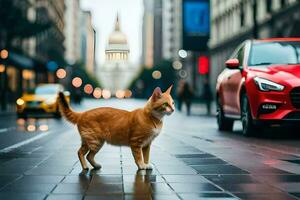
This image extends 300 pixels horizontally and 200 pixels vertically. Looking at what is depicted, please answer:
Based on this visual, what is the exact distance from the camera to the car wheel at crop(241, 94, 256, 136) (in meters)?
13.3

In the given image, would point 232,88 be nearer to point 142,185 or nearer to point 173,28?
point 142,185

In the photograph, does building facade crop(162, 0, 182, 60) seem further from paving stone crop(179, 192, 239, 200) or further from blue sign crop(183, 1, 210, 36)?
paving stone crop(179, 192, 239, 200)

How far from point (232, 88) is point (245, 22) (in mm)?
45057

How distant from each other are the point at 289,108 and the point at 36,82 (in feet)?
204

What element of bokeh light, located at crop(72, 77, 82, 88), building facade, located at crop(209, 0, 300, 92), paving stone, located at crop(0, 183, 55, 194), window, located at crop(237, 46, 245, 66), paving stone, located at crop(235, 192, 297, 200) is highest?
building facade, located at crop(209, 0, 300, 92)

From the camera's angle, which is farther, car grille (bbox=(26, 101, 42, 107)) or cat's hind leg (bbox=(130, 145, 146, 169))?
car grille (bbox=(26, 101, 42, 107))

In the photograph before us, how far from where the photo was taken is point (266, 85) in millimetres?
12562

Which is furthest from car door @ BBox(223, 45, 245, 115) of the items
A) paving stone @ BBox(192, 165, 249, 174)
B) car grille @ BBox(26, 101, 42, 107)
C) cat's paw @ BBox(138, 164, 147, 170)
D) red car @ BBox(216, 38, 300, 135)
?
car grille @ BBox(26, 101, 42, 107)

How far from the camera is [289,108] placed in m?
12.4

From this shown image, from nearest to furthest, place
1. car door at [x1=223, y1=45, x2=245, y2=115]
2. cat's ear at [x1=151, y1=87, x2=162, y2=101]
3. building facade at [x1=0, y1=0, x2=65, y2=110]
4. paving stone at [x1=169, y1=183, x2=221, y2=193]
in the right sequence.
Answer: paving stone at [x1=169, y1=183, x2=221, y2=193], cat's ear at [x1=151, y1=87, x2=162, y2=101], car door at [x1=223, y1=45, x2=245, y2=115], building facade at [x1=0, y1=0, x2=65, y2=110]

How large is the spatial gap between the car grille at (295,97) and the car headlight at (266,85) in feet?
0.74

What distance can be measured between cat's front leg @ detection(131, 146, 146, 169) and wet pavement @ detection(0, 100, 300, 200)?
16 centimetres

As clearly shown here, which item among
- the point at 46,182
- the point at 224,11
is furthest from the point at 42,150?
the point at 224,11

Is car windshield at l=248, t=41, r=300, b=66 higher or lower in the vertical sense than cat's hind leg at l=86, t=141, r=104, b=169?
higher
